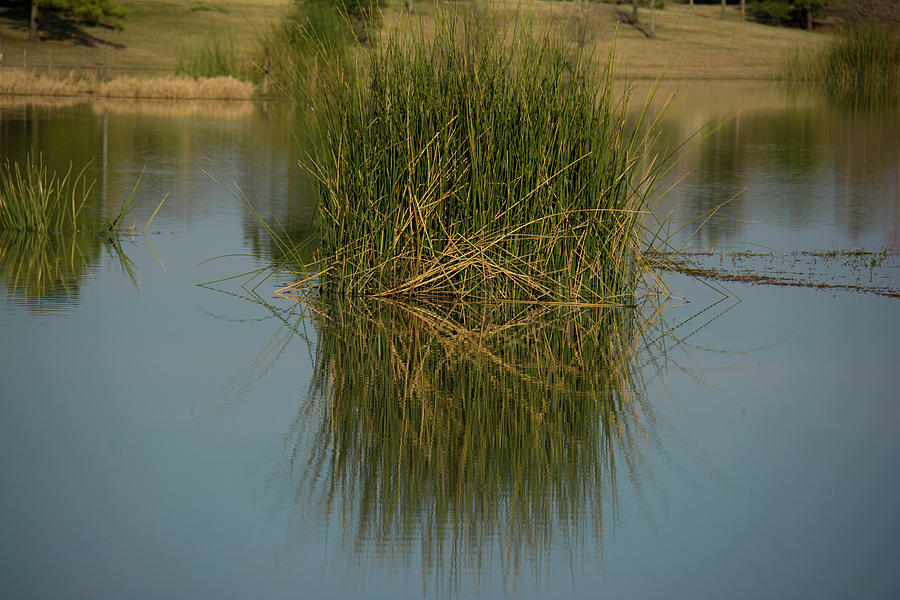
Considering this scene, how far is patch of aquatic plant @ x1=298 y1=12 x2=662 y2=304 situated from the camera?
5844 mm

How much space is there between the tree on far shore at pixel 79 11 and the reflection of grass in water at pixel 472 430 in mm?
29728

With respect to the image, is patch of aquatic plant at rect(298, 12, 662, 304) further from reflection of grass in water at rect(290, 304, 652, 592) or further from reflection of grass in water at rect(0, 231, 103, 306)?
reflection of grass in water at rect(0, 231, 103, 306)

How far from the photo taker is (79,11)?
32.1 meters

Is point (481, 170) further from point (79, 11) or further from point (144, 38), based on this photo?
point (144, 38)

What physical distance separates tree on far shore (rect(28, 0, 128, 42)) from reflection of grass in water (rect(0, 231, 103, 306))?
26.5 m

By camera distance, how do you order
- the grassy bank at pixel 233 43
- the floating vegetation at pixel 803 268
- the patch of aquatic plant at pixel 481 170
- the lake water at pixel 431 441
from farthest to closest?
the grassy bank at pixel 233 43 → the floating vegetation at pixel 803 268 → the patch of aquatic plant at pixel 481 170 → the lake water at pixel 431 441

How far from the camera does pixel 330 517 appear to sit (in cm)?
316

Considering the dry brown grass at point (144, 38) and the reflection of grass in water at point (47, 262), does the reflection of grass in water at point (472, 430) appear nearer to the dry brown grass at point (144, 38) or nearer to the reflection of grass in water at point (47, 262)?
the reflection of grass in water at point (47, 262)

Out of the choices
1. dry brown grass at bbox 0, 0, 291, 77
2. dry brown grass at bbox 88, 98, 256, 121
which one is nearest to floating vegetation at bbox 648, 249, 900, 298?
dry brown grass at bbox 88, 98, 256, 121

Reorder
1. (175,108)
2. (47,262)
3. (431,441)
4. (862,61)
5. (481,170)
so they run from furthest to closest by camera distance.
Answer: (862,61) → (175,108) → (47,262) → (481,170) → (431,441)

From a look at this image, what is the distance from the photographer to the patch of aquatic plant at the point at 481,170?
5.84 metres

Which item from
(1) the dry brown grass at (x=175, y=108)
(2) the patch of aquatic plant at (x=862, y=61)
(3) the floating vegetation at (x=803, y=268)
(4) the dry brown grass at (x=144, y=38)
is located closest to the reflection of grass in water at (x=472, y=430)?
(3) the floating vegetation at (x=803, y=268)

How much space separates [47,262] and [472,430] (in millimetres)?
4233

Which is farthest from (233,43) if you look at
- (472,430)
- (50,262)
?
(472,430)
